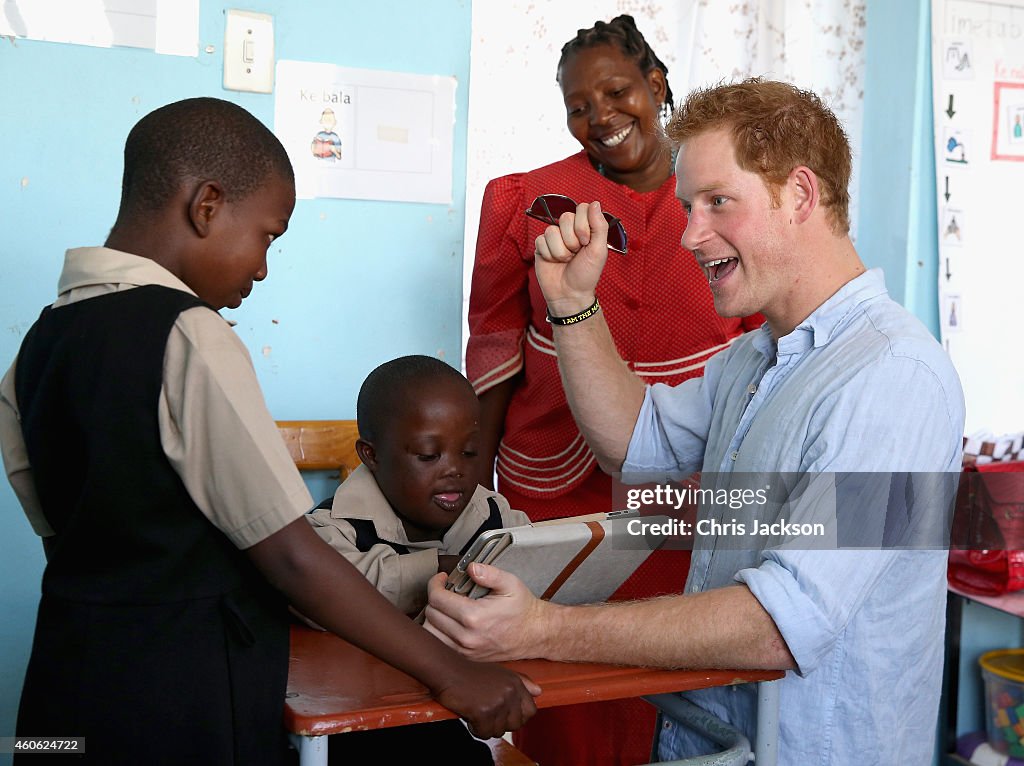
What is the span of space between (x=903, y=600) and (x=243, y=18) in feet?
6.32

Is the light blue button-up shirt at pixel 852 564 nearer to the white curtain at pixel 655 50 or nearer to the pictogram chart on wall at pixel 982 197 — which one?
the white curtain at pixel 655 50

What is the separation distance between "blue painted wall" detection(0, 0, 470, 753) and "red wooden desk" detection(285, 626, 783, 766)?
4.07 feet

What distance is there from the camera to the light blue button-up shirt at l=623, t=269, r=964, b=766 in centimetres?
139


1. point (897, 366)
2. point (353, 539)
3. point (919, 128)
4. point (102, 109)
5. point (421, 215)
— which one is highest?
point (919, 128)

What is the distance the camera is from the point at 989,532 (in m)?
2.80

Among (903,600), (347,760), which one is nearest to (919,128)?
(903,600)

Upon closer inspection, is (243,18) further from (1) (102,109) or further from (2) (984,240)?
(2) (984,240)

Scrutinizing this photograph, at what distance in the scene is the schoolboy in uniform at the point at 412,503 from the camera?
161 cm

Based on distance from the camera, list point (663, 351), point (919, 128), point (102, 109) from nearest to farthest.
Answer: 1. point (663, 351)
2. point (102, 109)
3. point (919, 128)

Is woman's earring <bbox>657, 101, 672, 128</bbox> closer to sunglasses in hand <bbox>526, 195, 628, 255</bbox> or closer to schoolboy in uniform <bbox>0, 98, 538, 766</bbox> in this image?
sunglasses in hand <bbox>526, 195, 628, 255</bbox>

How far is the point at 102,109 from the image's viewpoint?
2.41m

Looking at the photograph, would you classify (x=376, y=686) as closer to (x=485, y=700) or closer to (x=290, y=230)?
(x=485, y=700)

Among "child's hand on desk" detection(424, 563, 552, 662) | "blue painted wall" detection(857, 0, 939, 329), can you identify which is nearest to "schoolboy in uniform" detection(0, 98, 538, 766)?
"child's hand on desk" detection(424, 563, 552, 662)

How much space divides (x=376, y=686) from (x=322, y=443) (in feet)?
3.93
